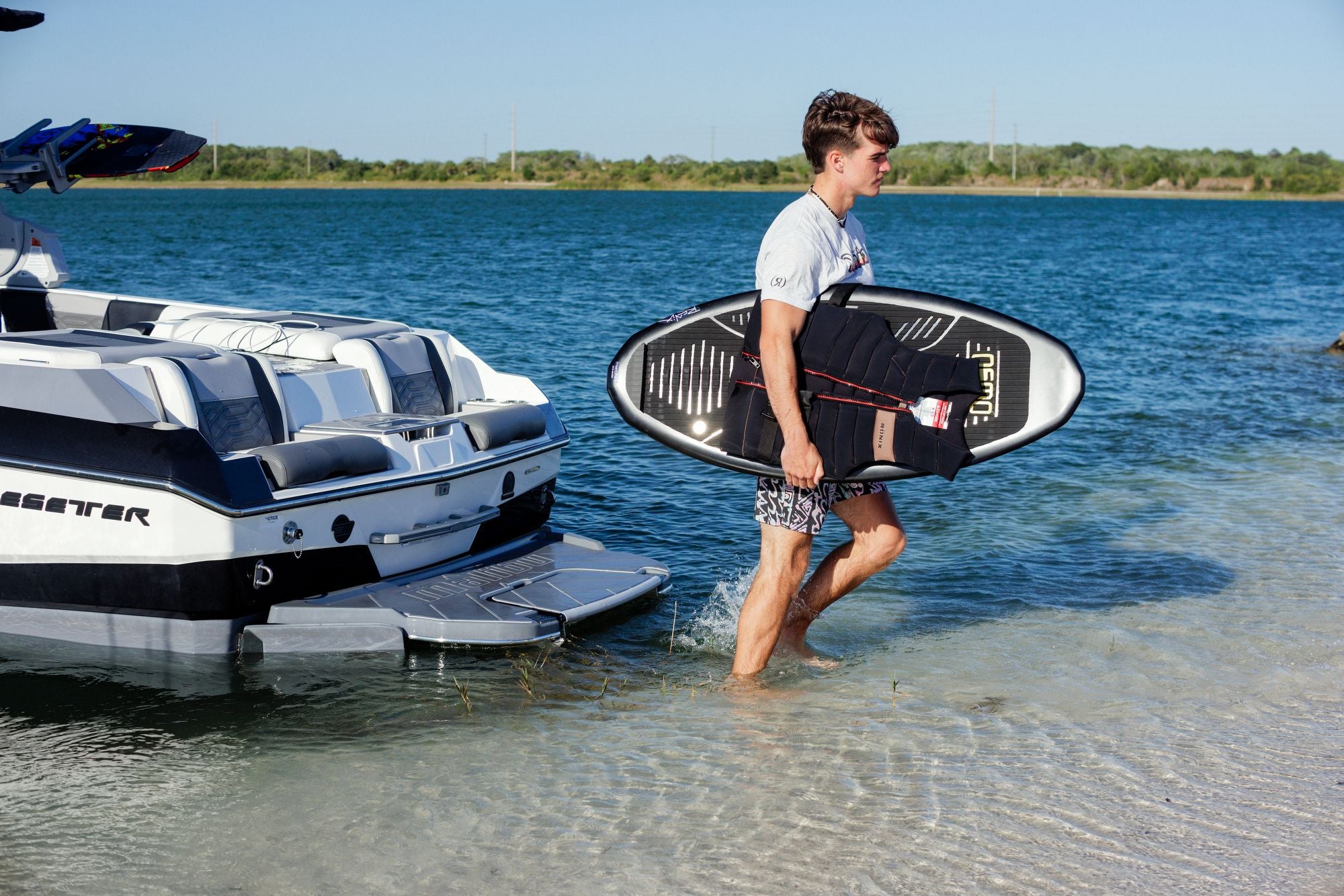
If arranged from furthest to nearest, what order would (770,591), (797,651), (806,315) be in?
(797,651)
(770,591)
(806,315)

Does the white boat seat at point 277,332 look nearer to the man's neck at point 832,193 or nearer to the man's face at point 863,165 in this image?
the man's neck at point 832,193

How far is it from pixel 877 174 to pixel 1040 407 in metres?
1.52

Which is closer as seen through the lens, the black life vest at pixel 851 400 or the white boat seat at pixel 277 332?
the black life vest at pixel 851 400

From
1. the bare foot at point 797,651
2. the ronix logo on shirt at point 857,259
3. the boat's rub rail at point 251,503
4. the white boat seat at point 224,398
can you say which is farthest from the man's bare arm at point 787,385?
the white boat seat at point 224,398

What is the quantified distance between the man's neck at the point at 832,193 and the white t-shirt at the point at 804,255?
0.04 metres

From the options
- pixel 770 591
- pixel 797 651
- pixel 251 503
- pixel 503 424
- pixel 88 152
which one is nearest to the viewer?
pixel 770 591

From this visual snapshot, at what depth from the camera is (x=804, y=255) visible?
4832 mm

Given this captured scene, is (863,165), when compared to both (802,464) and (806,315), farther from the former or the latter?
(802,464)

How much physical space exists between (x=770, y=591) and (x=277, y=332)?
3615mm

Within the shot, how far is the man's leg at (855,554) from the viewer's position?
18.1 feet

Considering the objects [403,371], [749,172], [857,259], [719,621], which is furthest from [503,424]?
[749,172]

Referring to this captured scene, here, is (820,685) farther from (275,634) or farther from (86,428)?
(86,428)

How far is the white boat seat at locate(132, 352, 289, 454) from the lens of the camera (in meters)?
6.20

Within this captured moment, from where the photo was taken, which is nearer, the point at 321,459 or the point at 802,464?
the point at 802,464
